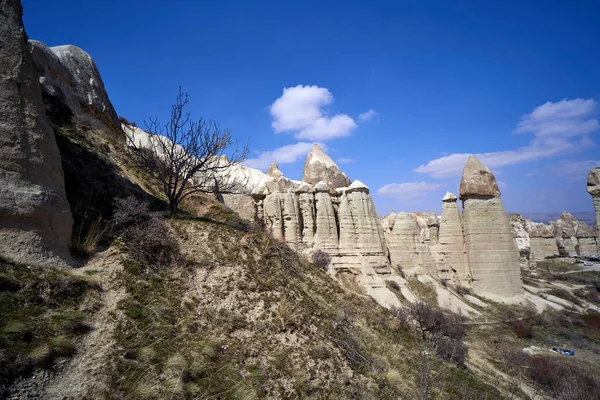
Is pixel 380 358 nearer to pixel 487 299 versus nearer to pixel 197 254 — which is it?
pixel 197 254

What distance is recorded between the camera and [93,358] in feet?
11.7

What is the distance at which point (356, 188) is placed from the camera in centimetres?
2120

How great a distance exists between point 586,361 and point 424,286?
839 centimetres

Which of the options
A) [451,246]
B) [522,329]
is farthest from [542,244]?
[522,329]

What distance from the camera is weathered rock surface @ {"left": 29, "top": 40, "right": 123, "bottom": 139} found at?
395 inches

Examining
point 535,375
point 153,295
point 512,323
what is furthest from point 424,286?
point 153,295

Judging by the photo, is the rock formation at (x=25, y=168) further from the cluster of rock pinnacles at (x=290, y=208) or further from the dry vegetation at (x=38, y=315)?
the dry vegetation at (x=38, y=315)

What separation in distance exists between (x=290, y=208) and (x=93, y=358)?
1704cm

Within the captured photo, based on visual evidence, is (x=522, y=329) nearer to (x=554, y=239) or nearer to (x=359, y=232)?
(x=359, y=232)

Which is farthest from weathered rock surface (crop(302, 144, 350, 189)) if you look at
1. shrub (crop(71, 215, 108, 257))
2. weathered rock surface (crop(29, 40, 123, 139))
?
shrub (crop(71, 215, 108, 257))

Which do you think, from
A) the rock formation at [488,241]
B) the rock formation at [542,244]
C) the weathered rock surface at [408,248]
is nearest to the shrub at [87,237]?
the weathered rock surface at [408,248]

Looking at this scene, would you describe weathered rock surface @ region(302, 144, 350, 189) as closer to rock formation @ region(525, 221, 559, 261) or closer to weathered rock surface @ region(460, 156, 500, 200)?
weathered rock surface @ region(460, 156, 500, 200)

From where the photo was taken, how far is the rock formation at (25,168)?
13.8ft

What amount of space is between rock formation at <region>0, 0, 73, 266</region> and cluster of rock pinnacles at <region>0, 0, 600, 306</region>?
0.01 m
